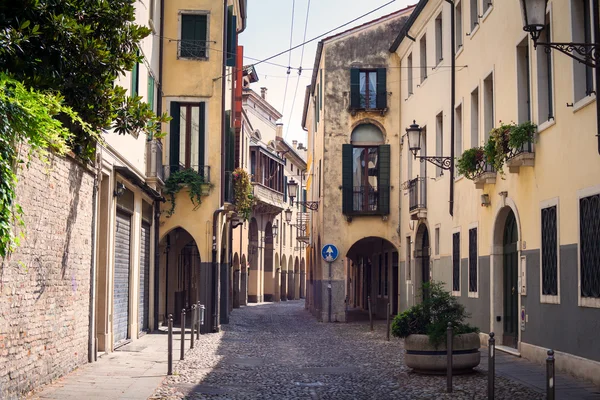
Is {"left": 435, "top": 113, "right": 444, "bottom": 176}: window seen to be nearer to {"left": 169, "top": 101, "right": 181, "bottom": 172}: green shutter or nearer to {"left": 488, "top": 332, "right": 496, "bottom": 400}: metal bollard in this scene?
{"left": 169, "top": 101, "right": 181, "bottom": 172}: green shutter

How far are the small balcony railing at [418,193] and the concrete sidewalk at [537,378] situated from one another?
30.9ft

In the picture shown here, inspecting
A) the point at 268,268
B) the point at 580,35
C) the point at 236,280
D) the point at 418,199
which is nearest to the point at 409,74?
the point at 418,199

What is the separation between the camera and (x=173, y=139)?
80.4 feet

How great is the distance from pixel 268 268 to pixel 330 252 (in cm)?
2897

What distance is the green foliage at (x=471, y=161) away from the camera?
60.0ft

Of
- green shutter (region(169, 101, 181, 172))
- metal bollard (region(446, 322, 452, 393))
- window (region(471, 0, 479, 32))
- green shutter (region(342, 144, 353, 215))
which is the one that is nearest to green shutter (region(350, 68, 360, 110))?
green shutter (region(342, 144, 353, 215))

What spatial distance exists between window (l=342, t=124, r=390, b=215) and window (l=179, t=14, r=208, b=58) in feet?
25.2

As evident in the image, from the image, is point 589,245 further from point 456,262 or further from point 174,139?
point 174,139

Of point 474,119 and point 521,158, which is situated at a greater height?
point 474,119

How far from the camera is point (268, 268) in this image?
191 ft

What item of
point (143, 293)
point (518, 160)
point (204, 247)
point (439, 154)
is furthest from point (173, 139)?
point (518, 160)

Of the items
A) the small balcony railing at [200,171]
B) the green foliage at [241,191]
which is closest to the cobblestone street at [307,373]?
the small balcony railing at [200,171]

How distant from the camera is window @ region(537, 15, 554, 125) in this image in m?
15.1

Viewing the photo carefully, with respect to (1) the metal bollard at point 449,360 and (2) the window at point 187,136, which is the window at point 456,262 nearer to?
(2) the window at point 187,136
